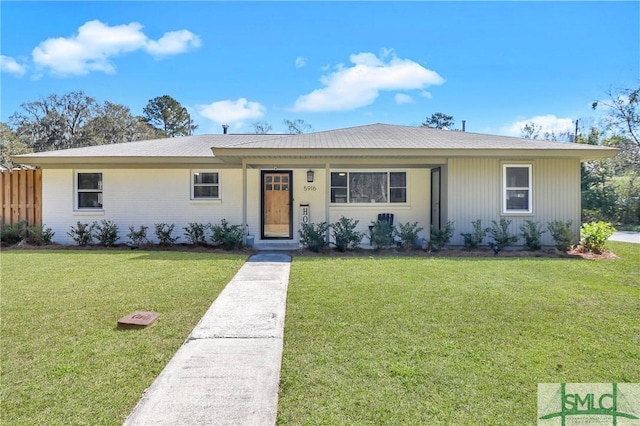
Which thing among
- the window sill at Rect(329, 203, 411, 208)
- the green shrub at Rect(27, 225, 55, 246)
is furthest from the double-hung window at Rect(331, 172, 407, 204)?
the green shrub at Rect(27, 225, 55, 246)

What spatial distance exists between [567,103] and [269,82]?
19567 mm

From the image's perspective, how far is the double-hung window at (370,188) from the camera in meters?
10.4

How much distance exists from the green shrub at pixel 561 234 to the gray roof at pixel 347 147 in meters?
1.71

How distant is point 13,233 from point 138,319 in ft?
28.0

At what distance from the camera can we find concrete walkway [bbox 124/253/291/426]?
7.00 ft

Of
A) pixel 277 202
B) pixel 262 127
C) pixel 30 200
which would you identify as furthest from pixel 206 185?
pixel 262 127

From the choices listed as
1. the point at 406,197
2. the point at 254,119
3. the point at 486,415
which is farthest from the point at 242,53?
the point at 254,119

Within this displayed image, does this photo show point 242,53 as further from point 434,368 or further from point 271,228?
point 434,368

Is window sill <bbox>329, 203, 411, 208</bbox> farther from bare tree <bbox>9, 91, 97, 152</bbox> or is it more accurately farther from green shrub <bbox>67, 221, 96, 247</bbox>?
bare tree <bbox>9, 91, 97, 152</bbox>

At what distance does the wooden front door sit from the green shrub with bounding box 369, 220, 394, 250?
113 inches

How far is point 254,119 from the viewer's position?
3219 cm

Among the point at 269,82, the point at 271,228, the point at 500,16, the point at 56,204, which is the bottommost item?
the point at 271,228

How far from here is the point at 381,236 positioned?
8.52 metres
